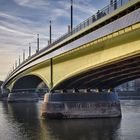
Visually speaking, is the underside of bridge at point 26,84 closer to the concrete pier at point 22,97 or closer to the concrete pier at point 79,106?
the concrete pier at point 22,97

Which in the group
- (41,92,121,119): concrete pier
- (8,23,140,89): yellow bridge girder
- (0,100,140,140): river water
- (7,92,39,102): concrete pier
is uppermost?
(8,23,140,89): yellow bridge girder

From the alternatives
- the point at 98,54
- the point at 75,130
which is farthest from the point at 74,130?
the point at 98,54

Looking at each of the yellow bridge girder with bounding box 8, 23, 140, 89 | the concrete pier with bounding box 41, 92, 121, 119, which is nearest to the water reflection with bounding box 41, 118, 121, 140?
the concrete pier with bounding box 41, 92, 121, 119

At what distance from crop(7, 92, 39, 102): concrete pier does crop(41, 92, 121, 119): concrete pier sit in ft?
221

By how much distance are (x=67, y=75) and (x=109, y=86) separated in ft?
57.8

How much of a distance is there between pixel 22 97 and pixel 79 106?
71712 mm

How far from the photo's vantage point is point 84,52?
4422 cm

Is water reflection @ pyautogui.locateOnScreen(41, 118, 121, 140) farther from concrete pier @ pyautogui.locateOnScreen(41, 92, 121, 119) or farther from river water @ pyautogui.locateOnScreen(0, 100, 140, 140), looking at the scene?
concrete pier @ pyautogui.locateOnScreen(41, 92, 121, 119)

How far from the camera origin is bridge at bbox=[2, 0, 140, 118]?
32125 millimetres

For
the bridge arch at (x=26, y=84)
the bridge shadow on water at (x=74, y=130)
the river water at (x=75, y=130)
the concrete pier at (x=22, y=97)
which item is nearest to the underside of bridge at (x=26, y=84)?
the bridge arch at (x=26, y=84)

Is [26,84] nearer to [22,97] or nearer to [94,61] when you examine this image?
[22,97]

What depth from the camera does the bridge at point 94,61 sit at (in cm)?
3212

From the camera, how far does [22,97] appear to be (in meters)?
132

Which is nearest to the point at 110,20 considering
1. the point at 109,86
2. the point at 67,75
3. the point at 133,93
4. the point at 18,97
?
the point at 67,75
